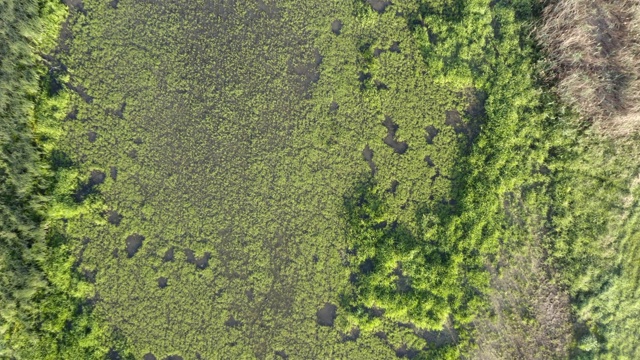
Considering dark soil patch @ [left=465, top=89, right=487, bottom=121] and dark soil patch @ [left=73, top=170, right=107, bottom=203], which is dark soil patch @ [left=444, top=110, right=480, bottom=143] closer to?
dark soil patch @ [left=465, top=89, right=487, bottom=121]

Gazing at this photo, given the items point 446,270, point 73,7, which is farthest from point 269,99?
point 446,270

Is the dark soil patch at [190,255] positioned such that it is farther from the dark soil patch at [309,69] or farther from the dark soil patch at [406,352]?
the dark soil patch at [406,352]

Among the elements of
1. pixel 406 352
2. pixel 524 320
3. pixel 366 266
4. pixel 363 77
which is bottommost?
pixel 406 352

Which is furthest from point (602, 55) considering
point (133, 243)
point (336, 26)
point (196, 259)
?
point (133, 243)

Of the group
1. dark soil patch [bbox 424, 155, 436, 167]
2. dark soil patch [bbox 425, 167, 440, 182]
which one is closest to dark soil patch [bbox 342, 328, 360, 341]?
dark soil patch [bbox 425, 167, 440, 182]

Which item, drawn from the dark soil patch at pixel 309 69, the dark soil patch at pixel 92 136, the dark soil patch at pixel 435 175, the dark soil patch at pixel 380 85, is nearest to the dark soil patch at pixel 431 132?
the dark soil patch at pixel 435 175

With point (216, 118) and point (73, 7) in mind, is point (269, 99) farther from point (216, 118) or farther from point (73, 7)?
point (73, 7)

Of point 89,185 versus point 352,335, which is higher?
point 89,185

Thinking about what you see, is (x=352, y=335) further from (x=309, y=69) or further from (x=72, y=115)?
(x=72, y=115)
